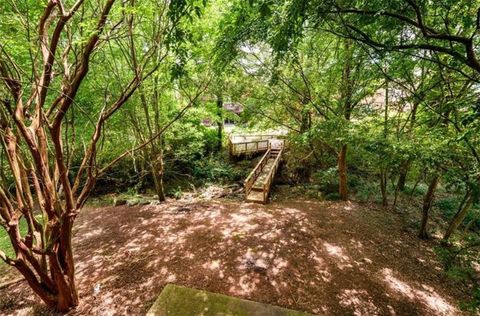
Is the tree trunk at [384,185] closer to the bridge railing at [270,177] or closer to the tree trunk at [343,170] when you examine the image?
the tree trunk at [343,170]

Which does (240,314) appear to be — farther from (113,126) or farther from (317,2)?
(113,126)

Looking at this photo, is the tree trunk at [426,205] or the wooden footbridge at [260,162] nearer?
the tree trunk at [426,205]

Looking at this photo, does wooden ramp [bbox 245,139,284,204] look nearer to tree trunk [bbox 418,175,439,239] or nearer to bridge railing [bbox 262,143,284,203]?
bridge railing [bbox 262,143,284,203]

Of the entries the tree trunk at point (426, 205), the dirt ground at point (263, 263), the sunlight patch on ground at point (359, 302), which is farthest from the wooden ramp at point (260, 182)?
the sunlight patch on ground at point (359, 302)

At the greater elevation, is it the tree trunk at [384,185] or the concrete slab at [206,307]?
the tree trunk at [384,185]

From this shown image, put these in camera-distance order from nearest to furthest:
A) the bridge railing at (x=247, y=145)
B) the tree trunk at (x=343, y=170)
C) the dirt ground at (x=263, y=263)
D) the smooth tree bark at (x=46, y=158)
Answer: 1. the smooth tree bark at (x=46, y=158)
2. the dirt ground at (x=263, y=263)
3. the tree trunk at (x=343, y=170)
4. the bridge railing at (x=247, y=145)

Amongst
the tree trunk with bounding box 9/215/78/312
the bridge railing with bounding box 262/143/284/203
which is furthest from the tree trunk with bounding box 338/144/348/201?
the tree trunk with bounding box 9/215/78/312

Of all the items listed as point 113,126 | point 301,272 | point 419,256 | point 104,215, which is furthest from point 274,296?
point 113,126

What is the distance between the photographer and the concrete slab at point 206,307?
304cm

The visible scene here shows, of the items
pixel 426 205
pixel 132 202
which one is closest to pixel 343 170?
pixel 426 205

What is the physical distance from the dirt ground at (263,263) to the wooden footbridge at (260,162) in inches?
73.9

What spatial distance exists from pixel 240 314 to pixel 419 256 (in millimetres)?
4649

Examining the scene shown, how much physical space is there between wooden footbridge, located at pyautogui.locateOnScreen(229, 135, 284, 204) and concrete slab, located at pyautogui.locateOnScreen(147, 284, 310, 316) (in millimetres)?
Result: 5326

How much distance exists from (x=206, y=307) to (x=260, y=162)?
27.1ft
